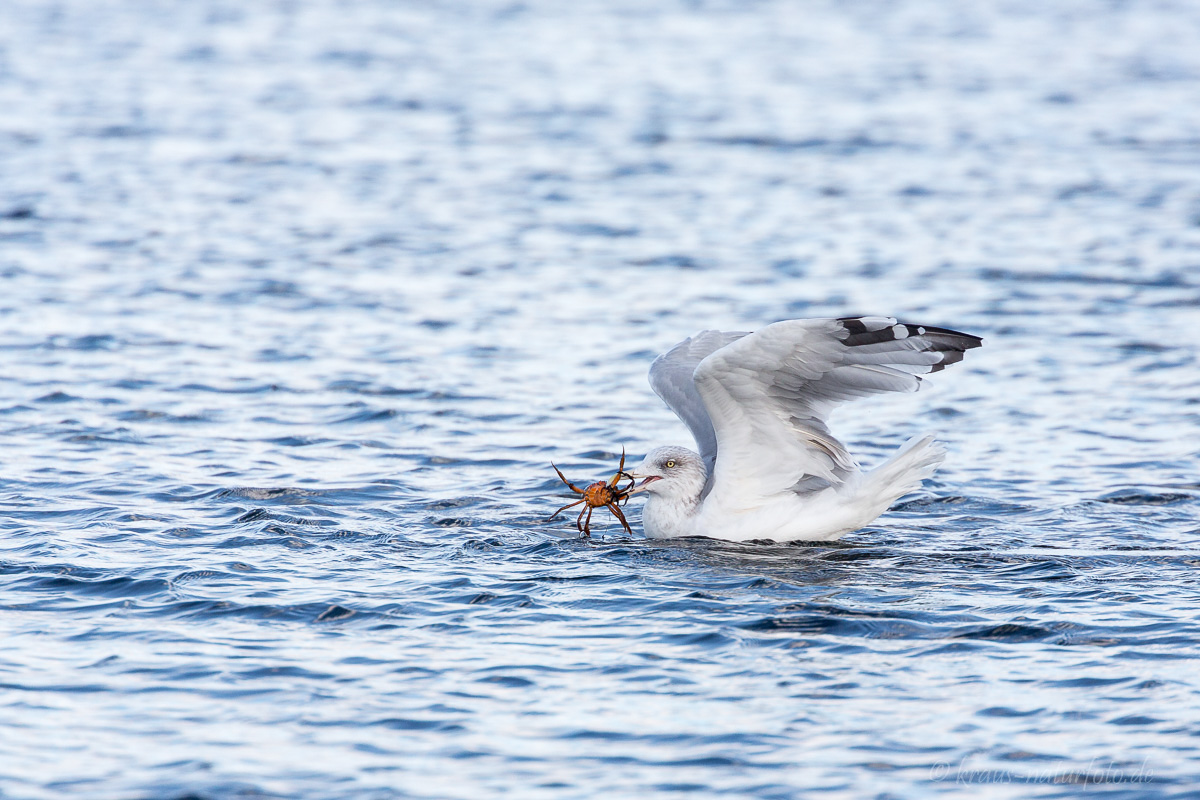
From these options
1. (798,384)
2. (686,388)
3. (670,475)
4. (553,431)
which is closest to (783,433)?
A: (798,384)

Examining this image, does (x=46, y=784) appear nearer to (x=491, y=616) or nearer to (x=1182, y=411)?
(x=491, y=616)

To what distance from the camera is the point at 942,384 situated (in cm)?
1484

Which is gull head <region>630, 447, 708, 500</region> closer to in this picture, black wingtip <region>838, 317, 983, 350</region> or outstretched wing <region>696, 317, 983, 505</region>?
outstretched wing <region>696, 317, 983, 505</region>

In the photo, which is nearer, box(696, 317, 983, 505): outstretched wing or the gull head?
box(696, 317, 983, 505): outstretched wing

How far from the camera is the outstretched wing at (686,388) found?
11203 mm

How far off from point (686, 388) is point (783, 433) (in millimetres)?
980

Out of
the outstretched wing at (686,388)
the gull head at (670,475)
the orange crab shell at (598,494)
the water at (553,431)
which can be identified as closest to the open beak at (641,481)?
the gull head at (670,475)

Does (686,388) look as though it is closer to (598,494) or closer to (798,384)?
(598,494)

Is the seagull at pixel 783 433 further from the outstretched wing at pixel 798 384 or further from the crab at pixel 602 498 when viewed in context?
the crab at pixel 602 498

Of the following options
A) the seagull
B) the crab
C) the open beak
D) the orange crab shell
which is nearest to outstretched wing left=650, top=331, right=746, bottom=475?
the seagull

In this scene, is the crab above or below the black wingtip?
below

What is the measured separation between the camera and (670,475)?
427 inches

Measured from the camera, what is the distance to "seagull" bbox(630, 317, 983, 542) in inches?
374

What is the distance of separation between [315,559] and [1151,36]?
98.7ft
